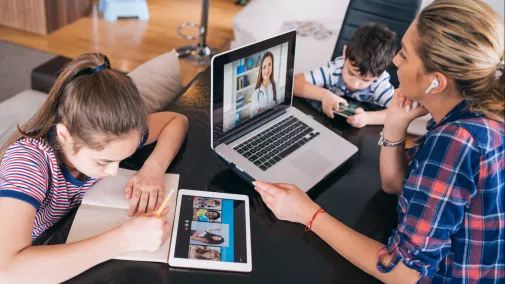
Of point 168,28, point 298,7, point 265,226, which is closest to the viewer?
point 265,226

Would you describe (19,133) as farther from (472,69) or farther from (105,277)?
(472,69)

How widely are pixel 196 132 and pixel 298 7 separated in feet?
6.67

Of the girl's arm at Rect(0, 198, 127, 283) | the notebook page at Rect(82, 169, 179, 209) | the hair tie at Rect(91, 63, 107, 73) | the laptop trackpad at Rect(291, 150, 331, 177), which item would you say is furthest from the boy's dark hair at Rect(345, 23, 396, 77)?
the girl's arm at Rect(0, 198, 127, 283)

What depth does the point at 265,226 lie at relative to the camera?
1.08 meters

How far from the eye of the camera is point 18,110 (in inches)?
75.4

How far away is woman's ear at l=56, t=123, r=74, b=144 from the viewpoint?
1.01 meters

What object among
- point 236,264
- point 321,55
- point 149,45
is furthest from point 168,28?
point 236,264

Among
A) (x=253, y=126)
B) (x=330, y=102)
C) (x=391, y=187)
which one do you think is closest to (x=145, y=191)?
(x=253, y=126)

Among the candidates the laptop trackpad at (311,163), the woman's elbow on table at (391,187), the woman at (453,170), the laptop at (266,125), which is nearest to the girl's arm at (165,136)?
the laptop at (266,125)

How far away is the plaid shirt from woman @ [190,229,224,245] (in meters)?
0.37

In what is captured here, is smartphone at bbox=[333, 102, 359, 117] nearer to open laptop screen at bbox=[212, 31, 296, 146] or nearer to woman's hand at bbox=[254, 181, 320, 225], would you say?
open laptop screen at bbox=[212, 31, 296, 146]

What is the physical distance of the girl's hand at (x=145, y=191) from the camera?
106 centimetres

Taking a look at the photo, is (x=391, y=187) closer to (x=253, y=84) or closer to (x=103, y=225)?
(x=253, y=84)

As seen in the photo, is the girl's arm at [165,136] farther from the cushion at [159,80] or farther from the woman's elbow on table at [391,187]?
the woman's elbow on table at [391,187]
